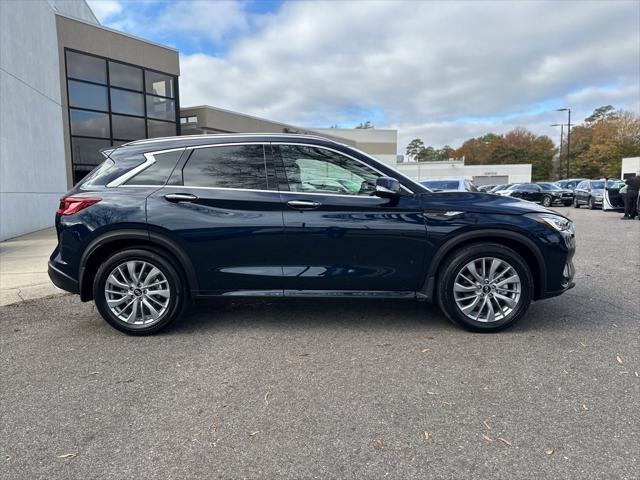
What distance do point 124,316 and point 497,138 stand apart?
102297mm

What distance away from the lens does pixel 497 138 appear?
314 feet

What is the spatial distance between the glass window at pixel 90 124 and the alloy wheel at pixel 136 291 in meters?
14.9

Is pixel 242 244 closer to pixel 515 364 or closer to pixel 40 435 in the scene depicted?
pixel 40 435

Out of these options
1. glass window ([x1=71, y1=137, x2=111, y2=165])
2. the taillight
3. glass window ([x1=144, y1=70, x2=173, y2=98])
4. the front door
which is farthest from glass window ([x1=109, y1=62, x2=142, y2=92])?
the front door

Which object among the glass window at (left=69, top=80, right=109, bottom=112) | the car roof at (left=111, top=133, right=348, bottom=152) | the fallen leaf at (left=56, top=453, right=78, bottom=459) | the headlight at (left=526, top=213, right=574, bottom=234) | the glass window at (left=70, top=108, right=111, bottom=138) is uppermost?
the glass window at (left=69, top=80, right=109, bottom=112)

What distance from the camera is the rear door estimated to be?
159 inches

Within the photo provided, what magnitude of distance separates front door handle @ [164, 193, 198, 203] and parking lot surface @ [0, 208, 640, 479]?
1.26 meters

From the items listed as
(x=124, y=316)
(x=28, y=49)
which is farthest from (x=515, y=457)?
(x=28, y=49)

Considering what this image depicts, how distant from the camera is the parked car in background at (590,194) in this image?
75.8ft

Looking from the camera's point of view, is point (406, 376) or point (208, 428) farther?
point (406, 376)

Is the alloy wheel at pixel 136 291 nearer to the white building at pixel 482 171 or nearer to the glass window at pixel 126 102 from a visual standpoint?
the glass window at pixel 126 102

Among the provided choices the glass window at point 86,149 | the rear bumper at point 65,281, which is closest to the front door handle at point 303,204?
the rear bumper at point 65,281

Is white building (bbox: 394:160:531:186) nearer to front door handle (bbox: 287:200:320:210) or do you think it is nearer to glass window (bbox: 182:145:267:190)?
glass window (bbox: 182:145:267:190)

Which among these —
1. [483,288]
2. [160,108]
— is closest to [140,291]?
[483,288]
